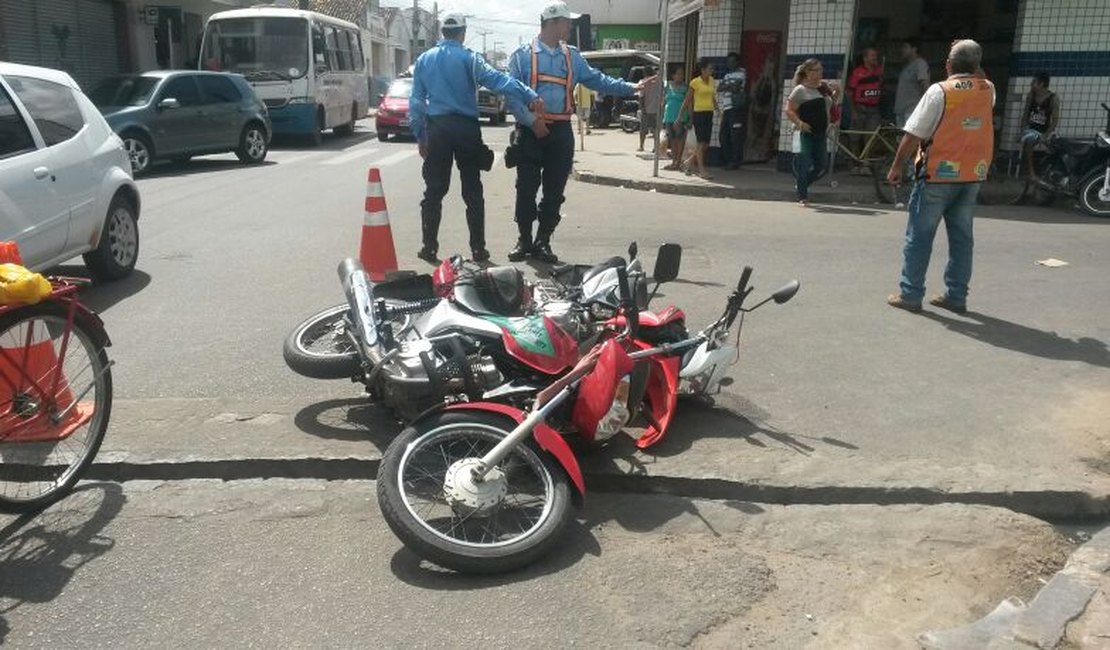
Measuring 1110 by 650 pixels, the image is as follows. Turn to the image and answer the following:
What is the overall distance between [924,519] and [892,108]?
13069mm

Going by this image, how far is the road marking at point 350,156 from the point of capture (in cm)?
1716

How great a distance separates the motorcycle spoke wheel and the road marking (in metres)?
14.4

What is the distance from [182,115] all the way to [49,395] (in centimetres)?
1287

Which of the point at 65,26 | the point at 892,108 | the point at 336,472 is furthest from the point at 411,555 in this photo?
the point at 65,26

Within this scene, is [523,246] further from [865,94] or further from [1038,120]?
[865,94]

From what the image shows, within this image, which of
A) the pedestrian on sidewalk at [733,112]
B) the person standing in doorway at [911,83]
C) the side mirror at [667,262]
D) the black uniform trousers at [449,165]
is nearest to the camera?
the side mirror at [667,262]

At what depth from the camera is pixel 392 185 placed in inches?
533

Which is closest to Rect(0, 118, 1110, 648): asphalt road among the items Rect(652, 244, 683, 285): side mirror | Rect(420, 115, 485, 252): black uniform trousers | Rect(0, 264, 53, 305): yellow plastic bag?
Rect(652, 244, 683, 285): side mirror

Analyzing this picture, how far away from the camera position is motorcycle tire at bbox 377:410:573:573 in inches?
123

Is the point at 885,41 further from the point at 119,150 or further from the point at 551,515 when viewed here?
the point at 551,515

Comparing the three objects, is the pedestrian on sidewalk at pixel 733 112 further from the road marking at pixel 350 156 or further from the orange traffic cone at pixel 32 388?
the orange traffic cone at pixel 32 388

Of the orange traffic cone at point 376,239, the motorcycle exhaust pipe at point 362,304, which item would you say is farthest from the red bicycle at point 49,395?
the orange traffic cone at point 376,239

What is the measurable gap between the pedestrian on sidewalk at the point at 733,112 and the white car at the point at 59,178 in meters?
9.51

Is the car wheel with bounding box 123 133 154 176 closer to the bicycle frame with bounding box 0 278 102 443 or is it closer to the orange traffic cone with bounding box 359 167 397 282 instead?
the orange traffic cone with bounding box 359 167 397 282
